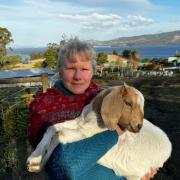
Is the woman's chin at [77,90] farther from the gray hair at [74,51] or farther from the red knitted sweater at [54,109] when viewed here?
the gray hair at [74,51]

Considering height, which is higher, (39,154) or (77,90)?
(77,90)

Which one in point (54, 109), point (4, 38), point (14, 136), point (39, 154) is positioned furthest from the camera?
point (4, 38)

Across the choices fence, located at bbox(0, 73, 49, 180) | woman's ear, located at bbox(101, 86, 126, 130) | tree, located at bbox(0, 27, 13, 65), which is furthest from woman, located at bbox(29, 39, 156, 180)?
tree, located at bbox(0, 27, 13, 65)

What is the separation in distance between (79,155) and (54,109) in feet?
1.88

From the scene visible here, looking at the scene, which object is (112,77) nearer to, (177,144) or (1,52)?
(1,52)

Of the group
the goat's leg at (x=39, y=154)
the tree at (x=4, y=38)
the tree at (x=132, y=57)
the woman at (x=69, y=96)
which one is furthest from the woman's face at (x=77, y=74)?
the tree at (x=132, y=57)

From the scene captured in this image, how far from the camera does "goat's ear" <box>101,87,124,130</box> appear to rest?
2141 millimetres

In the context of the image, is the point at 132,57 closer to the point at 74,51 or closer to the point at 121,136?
the point at 74,51

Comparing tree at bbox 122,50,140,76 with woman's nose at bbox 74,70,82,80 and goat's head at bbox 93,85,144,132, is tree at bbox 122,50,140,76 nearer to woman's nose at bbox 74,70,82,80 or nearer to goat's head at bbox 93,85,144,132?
woman's nose at bbox 74,70,82,80

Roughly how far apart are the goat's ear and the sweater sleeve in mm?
76

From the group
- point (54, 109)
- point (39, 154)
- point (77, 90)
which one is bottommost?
point (39, 154)

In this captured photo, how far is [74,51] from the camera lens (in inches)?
102

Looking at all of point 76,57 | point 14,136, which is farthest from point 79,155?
point 14,136

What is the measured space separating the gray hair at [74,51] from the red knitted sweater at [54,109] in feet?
0.60
